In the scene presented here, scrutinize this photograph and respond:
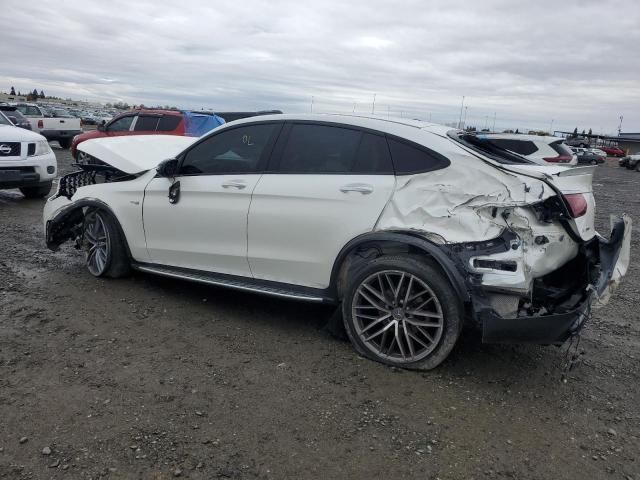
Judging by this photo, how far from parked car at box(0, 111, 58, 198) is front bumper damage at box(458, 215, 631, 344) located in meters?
7.85

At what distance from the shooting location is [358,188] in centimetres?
375

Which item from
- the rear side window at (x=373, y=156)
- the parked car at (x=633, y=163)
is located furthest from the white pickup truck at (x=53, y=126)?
the parked car at (x=633, y=163)

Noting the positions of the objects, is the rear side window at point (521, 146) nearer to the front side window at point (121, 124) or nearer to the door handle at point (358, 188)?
the front side window at point (121, 124)

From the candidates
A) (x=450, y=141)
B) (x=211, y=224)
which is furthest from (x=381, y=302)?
(x=211, y=224)

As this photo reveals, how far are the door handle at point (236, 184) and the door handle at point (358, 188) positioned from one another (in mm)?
867

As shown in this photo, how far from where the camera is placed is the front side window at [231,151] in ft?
14.1

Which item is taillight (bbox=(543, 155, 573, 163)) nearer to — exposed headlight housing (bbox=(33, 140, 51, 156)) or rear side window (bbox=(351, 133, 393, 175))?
exposed headlight housing (bbox=(33, 140, 51, 156))

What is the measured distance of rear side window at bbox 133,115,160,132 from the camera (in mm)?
13781

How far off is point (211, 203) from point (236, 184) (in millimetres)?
289

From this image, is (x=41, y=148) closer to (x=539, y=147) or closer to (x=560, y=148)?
(x=539, y=147)

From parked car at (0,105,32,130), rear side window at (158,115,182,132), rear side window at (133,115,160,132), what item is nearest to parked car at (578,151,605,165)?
rear side window at (158,115,182,132)

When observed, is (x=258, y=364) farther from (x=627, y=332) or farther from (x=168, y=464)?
(x=627, y=332)

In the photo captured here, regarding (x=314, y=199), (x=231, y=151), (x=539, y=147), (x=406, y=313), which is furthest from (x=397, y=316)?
(x=539, y=147)

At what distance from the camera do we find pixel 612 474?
8.77 feet
